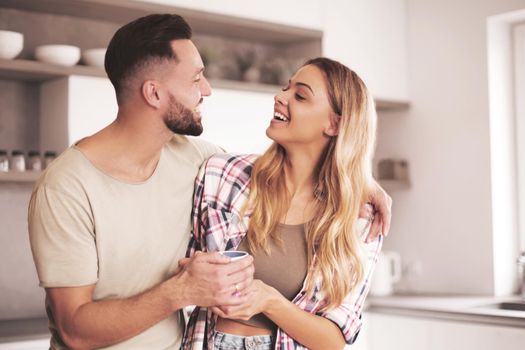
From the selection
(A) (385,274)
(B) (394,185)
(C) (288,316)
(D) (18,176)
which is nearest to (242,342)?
(C) (288,316)

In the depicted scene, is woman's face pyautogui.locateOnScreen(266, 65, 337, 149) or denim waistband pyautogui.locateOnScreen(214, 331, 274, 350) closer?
denim waistband pyautogui.locateOnScreen(214, 331, 274, 350)

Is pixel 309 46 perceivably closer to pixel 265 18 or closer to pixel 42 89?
pixel 265 18

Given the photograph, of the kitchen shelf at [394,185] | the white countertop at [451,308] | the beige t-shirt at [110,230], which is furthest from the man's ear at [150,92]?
the kitchen shelf at [394,185]

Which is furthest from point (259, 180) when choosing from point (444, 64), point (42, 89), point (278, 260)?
point (444, 64)

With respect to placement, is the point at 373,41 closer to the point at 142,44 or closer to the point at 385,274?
the point at 385,274

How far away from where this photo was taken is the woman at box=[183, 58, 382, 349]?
2150 mm

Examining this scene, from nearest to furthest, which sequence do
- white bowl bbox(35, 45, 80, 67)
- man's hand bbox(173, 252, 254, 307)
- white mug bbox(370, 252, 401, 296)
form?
1. man's hand bbox(173, 252, 254, 307)
2. white bowl bbox(35, 45, 80, 67)
3. white mug bbox(370, 252, 401, 296)

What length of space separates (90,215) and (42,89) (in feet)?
6.11

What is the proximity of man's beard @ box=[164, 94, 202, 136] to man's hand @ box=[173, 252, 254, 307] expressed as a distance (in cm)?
38

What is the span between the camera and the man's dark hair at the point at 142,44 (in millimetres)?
2061

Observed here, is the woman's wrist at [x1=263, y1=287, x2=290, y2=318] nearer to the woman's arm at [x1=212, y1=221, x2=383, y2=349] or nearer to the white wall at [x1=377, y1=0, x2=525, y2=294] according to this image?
the woman's arm at [x1=212, y1=221, x2=383, y2=349]

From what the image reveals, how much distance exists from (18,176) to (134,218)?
1.40m

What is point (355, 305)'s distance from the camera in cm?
221

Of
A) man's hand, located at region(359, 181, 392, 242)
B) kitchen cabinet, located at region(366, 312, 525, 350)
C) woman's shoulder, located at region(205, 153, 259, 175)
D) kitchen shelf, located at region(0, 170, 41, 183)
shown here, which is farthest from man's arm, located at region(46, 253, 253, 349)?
kitchen cabinet, located at region(366, 312, 525, 350)
